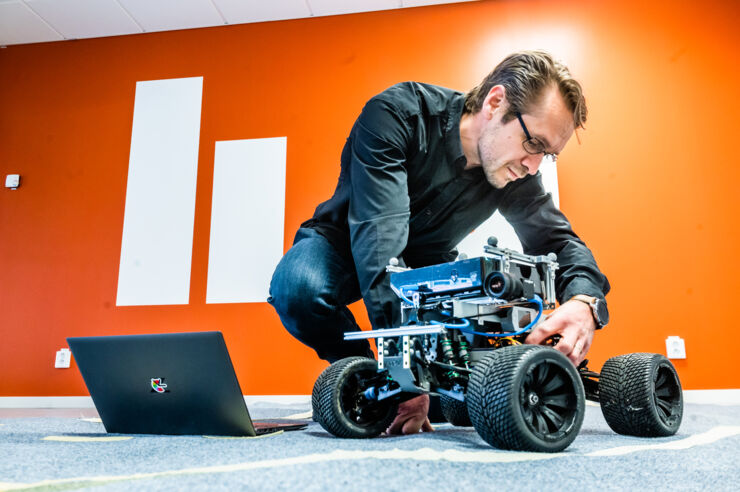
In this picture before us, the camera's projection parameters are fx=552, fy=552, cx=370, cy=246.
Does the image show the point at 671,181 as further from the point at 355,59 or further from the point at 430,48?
the point at 355,59

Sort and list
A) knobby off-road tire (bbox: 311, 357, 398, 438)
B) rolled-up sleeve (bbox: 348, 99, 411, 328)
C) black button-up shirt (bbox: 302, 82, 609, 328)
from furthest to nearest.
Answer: black button-up shirt (bbox: 302, 82, 609, 328) < rolled-up sleeve (bbox: 348, 99, 411, 328) < knobby off-road tire (bbox: 311, 357, 398, 438)

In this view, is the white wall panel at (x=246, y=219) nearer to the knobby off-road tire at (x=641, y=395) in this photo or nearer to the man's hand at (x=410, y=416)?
the man's hand at (x=410, y=416)

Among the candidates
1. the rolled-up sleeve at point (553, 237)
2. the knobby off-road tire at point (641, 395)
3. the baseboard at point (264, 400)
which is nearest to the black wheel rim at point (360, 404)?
the knobby off-road tire at point (641, 395)

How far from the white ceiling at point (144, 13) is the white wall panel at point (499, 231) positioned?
1307 mm

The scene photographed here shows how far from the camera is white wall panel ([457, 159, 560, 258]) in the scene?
3.01 meters

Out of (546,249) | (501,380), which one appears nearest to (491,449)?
(501,380)

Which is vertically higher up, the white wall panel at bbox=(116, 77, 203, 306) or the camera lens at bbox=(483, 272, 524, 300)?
the white wall panel at bbox=(116, 77, 203, 306)

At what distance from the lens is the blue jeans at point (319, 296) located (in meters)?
1.54

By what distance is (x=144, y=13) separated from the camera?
3701 millimetres

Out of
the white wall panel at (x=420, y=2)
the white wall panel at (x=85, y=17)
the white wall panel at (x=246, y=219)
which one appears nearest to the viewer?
the white wall panel at (x=246, y=219)

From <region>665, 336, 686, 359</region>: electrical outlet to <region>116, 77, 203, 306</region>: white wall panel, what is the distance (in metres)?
2.72

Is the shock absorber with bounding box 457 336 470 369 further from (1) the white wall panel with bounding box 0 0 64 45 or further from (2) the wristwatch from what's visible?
(1) the white wall panel with bounding box 0 0 64 45

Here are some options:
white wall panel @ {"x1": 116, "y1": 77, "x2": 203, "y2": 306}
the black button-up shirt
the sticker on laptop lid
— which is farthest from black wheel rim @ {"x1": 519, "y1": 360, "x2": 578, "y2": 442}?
white wall panel @ {"x1": 116, "y1": 77, "x2": 203, "y2": 306}

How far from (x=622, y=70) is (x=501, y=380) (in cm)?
311
